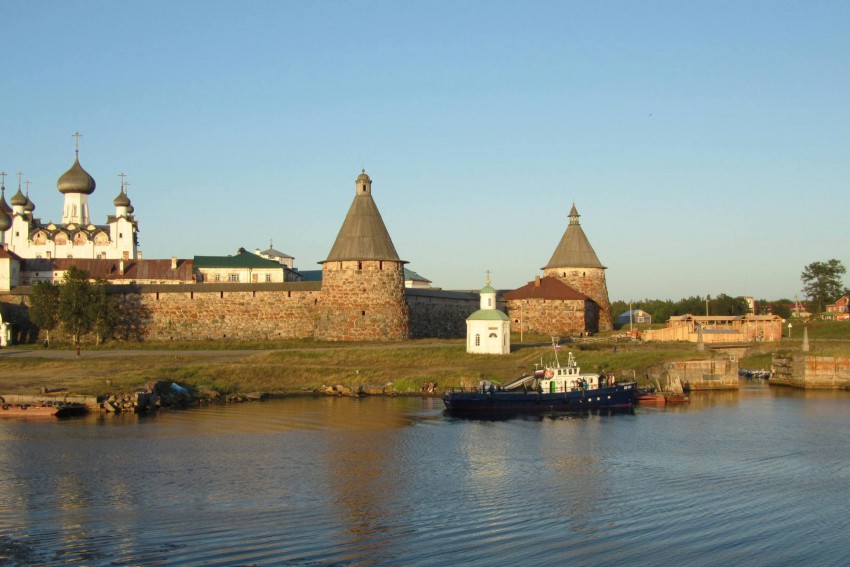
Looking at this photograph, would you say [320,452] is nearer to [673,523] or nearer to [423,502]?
[423,502]

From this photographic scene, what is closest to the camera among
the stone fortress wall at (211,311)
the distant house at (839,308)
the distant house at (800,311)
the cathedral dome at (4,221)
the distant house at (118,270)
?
the stone fortress wall at (211,311)

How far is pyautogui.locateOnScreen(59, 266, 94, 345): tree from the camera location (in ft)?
132

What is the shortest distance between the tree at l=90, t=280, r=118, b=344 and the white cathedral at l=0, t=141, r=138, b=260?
56.4ft

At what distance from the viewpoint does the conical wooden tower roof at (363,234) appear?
40.7 m

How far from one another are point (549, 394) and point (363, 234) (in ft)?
46.4

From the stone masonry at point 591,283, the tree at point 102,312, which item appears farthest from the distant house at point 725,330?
the tree at point 102,312

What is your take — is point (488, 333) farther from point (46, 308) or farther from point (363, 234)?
point (46, 308)

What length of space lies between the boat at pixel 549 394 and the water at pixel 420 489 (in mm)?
1307

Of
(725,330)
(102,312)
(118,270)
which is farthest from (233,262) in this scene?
(725,330)

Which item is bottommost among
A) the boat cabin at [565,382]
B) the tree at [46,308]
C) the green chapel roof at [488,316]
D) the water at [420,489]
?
the water at [420,489]

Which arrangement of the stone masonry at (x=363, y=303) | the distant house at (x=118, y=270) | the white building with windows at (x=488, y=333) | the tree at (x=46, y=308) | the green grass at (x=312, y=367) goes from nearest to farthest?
the green grass at (x=312, y=367) < the white building with windows at (x=488, y=333) < the stone masonry at (x=363, y=303) < the tree at (x=46, y=308) < the distant house at (x=118, y=270)

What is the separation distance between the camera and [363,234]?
4097 centimetres

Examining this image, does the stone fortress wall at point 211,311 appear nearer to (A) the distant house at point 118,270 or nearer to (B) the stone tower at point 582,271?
(A) the distant house at point 118,270

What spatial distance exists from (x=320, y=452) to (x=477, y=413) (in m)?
7.69
